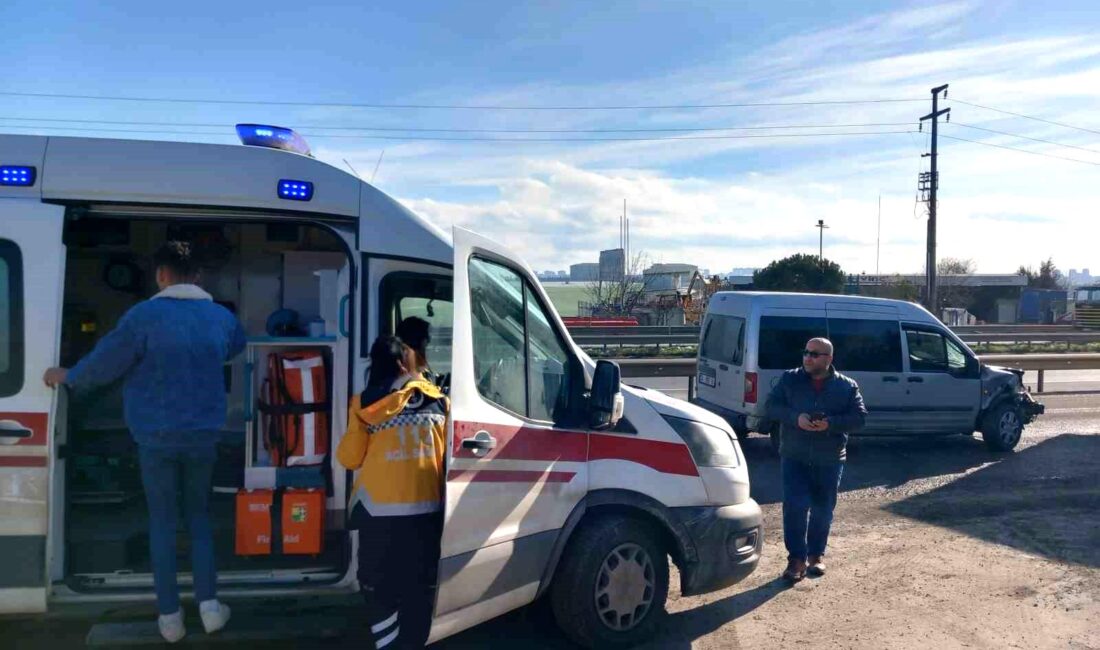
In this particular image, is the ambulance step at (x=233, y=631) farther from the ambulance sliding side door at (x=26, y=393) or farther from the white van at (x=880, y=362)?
the white van at (x=880, y=362)

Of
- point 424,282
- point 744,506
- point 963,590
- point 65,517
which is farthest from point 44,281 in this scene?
point 963,590

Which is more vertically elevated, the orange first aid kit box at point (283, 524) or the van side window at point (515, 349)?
the van side window at point (515, 349)

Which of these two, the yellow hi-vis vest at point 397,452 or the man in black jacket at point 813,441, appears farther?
the man in black jacket at point 813,441

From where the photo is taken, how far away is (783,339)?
34.4 ft

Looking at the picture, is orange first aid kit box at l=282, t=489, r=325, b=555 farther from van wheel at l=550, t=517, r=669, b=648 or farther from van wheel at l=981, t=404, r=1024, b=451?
van wheel at l=981, t=404, r=1024, b=451

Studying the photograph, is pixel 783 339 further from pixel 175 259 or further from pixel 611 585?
A: pixel 175 259

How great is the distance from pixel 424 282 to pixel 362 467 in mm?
1375

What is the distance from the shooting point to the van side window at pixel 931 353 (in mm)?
11000

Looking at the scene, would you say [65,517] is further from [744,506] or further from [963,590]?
[963,590]

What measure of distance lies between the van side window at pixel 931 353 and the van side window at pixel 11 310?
9974mm

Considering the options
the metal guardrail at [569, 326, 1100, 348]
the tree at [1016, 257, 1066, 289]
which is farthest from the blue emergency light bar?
the tree at [1016, 257, 1066, 289]

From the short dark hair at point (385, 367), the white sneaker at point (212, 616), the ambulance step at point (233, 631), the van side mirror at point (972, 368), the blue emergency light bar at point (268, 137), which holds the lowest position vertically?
the ambulance step at point (233, 631)

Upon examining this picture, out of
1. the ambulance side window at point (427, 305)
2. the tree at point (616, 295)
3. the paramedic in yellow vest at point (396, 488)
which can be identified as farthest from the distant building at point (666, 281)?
the paramedic in yellow vest at point (396, 488)

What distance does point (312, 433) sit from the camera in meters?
5.00
